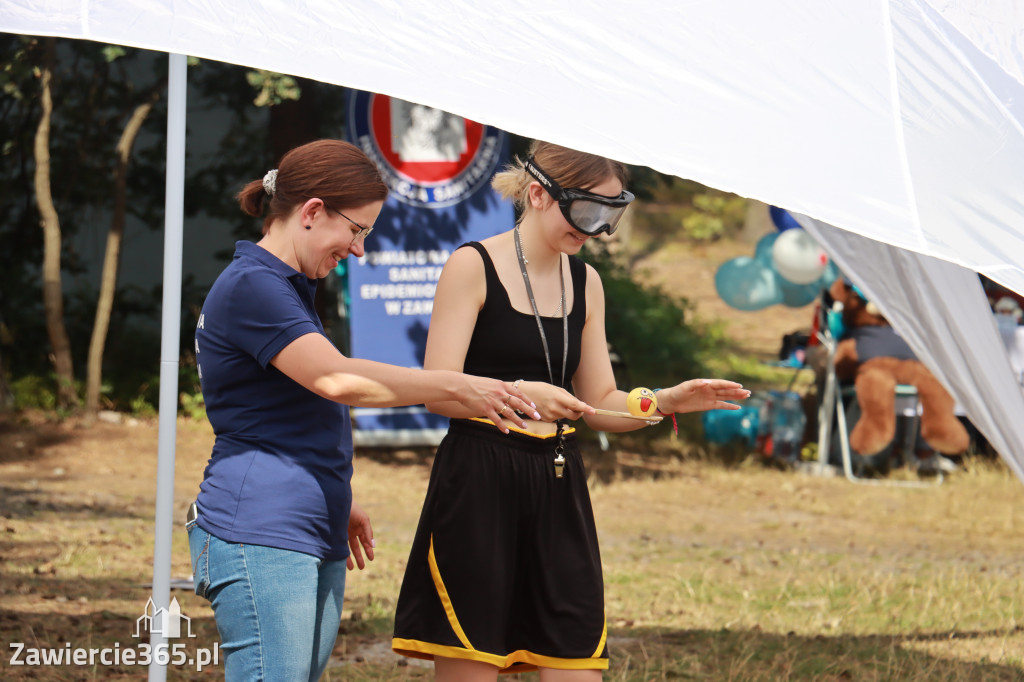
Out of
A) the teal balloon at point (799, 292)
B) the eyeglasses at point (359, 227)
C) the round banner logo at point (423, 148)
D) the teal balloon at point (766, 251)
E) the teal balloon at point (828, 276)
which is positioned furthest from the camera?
the teal balloon at point (766, 251)

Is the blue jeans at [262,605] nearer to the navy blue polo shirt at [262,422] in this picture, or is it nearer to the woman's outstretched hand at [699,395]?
the navy blue polo shirt at [262,422]

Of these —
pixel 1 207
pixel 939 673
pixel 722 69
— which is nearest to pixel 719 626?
pixel 939 673

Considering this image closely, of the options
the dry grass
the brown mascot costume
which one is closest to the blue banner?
the dry grass

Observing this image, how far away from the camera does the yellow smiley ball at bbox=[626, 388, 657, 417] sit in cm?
277

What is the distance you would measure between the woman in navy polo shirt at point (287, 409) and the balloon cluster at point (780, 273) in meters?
7.78

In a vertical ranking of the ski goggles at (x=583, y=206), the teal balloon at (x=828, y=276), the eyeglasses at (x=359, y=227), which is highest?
the teal balloon at (x=828, y=276)

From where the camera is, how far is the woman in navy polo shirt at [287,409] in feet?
7.42

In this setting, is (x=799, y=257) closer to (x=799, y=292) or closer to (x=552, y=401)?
(x=799, y=292)

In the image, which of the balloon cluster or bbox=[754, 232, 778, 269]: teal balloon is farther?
bbox=[754, 232, 778, 269]: teal balloon

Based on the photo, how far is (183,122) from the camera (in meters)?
3.18

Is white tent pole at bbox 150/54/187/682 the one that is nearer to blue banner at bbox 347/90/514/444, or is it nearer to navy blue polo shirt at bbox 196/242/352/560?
navy blue polo shirt at bbox 196/242/352/560

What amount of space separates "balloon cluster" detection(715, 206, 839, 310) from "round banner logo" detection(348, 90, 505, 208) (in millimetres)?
2583

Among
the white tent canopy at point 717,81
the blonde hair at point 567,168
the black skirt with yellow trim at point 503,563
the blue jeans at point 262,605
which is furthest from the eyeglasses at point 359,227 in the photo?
the blue jeans at point 262,605

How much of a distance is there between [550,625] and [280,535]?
79 centimetres
